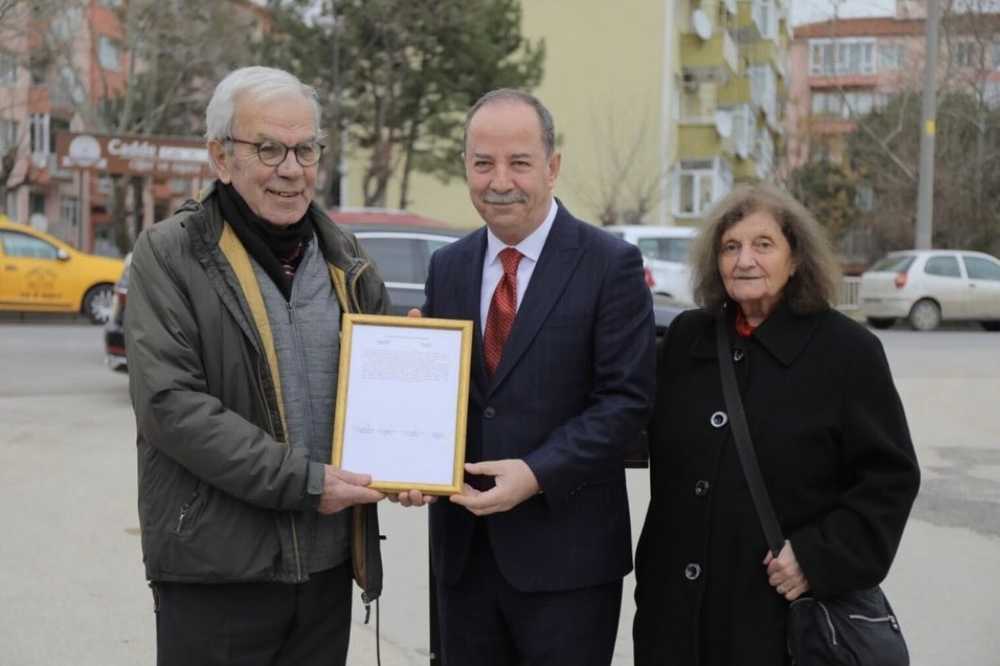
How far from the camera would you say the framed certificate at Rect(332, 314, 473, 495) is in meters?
2.79

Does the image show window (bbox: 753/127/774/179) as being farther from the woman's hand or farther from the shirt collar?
the woman's hand

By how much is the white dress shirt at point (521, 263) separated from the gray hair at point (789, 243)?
1.43 ft

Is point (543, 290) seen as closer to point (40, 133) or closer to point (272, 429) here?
point (272, 429)

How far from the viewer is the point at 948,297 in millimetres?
22078

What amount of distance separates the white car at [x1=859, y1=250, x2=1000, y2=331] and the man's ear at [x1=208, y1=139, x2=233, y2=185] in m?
20.9

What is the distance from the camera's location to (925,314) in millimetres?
22188

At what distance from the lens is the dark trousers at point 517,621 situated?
2.95m

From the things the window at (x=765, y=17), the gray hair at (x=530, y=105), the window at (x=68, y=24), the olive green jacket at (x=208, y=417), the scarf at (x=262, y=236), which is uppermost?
the window at (x=765, y=17)

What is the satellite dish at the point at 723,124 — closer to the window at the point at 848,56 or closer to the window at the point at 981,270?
the window at the point at 981,270

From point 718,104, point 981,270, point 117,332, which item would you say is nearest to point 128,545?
point 117,332

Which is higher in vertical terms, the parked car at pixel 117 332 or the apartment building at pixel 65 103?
the apartment building at pixel 65 103

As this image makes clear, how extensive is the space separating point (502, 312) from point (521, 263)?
0.47 feet

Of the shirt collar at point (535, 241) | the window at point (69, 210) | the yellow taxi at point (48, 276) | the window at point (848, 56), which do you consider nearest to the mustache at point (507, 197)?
the shirt collar at point (535, 241)

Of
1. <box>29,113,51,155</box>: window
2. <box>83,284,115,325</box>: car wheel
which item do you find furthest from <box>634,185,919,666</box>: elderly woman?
<box>29,113,51,155</box>: window
